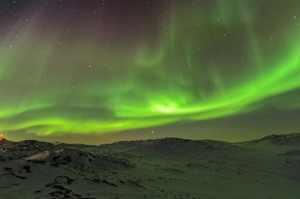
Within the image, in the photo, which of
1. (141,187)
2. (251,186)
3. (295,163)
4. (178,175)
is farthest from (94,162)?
(295,163)

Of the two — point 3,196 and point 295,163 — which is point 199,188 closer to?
point 3,196

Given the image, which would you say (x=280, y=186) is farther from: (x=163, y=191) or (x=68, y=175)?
(x=68, y=175)

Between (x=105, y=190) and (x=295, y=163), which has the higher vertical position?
(x=295, y=163)

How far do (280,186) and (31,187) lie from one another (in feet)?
193

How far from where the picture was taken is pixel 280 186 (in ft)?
325

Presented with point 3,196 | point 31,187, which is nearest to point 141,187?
point 31,187

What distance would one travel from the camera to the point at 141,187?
80.8 metres

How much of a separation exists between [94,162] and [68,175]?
2443 cm

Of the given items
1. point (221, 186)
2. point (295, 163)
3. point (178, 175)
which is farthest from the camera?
point (295, 163)

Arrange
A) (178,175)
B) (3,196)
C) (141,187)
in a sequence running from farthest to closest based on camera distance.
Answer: (178,175) < (141,187) < (3,196)

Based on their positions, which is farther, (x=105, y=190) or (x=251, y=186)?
(x=251, y=186)

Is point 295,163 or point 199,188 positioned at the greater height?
point 295,163

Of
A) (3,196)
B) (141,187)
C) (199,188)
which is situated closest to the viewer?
(3,196)

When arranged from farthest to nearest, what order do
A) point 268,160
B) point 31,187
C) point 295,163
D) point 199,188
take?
point 268,160, point 295,163, point 199,188, point 31,187
